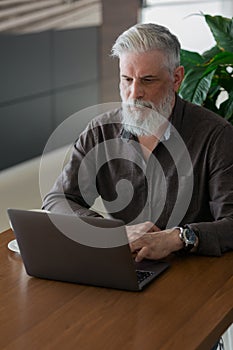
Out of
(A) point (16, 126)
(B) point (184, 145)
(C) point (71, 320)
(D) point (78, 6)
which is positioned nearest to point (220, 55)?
(B) point (184, 145)

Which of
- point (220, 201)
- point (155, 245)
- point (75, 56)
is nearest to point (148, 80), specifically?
point (220, 201)

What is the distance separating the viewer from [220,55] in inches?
109

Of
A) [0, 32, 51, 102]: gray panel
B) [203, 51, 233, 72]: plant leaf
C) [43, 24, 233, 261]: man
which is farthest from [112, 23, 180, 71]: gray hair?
[0, 32, 51, 102]: gray panel

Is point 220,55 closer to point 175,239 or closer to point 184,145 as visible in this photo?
point 184,145

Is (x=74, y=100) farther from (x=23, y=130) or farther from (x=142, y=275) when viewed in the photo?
(x=142, y=275)

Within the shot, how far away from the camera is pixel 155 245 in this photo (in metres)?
2.01

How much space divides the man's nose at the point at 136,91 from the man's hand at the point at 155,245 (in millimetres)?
454

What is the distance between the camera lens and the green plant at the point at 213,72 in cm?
282

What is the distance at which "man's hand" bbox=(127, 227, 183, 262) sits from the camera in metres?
2.00

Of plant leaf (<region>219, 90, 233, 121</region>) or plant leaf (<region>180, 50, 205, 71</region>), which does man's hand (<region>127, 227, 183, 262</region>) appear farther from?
plant leaf (<region>180, 50, 205, 71</region>)

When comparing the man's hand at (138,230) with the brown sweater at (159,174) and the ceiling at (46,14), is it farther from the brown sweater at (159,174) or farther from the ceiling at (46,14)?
the ceiling at (46,14)

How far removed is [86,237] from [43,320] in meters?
0.26

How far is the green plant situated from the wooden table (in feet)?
3.41

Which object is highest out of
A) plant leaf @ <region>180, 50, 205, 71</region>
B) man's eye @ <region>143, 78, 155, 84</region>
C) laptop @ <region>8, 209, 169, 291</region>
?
man's eye @ <region>143, 78, 155, 84</region>
